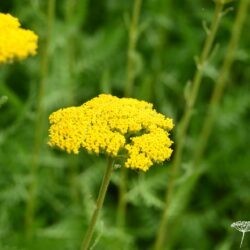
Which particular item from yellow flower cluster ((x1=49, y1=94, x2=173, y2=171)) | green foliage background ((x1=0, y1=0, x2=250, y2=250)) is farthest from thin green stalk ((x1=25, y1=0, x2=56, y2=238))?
yellow flower cluster ((x1=49, y1=94, x2=173, y2=171))

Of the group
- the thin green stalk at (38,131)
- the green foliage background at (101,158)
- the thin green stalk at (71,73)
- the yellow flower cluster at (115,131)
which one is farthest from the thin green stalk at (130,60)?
the yellow flower cluster at (115,131)

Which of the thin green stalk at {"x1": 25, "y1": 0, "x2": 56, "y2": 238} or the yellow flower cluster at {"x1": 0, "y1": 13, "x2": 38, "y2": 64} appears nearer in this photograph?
the yellow flower cluster at {"x1": 0, "y1": 13, "x2": 38, "y2": 64}

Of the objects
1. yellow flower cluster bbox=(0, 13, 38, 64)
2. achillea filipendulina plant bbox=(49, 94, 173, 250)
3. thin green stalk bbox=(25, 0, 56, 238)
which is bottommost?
achillea filipendulina plant bbox=(49, 94, 173, 250)

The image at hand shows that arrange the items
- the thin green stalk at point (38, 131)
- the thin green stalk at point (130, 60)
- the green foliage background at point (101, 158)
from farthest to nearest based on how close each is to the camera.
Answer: the green foliage background at point (101, 158)
the thin green stalk at point (130, 60)
the thin green stalk at point (38, 131)

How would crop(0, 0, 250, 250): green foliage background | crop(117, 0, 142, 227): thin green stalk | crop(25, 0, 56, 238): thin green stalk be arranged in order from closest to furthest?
crop(25, 0, 56, 238): thin green stalk, crop(117, 0, 142, 227): thin green stalk, crop(0, 0, 250, 250): green foliage background

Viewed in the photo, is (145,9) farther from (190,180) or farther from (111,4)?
(190,180)

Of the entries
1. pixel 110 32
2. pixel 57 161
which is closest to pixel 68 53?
pixel 110 32

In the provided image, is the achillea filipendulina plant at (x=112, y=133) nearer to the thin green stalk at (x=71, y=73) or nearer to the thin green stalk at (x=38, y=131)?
the thin green stalk at (x=38, y=131)

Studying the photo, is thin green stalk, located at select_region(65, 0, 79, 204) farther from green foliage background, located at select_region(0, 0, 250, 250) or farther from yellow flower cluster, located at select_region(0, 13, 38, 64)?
yellow flower cluster, located at select_region(0, 13, 38, 64)

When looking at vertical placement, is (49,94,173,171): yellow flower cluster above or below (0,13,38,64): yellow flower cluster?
below
